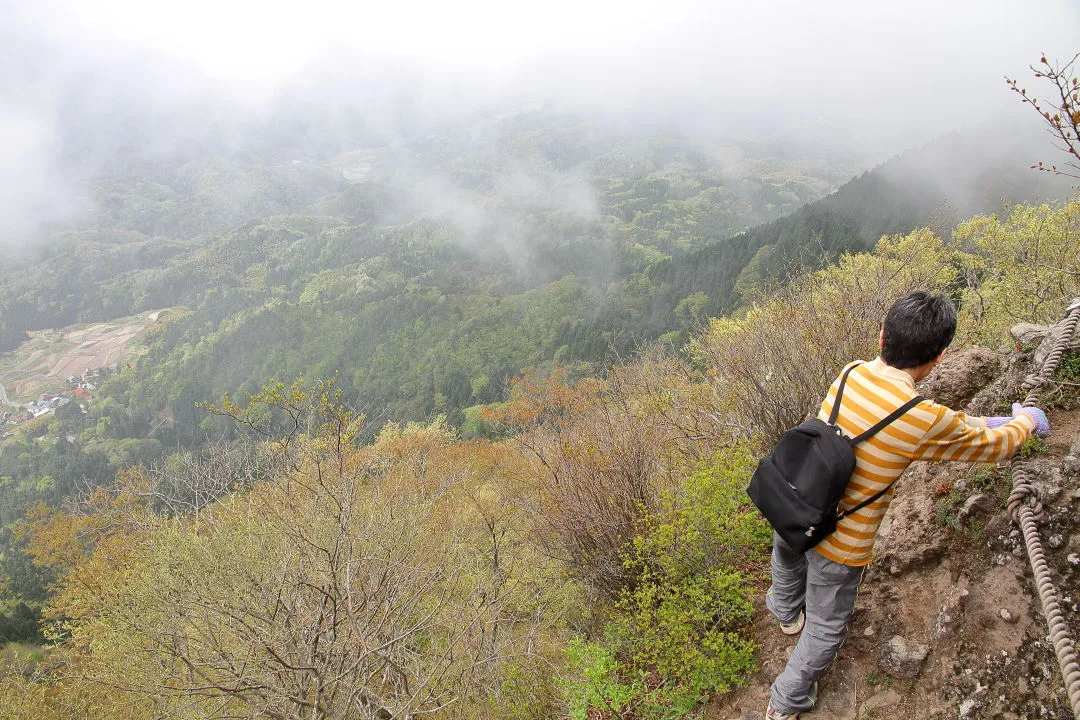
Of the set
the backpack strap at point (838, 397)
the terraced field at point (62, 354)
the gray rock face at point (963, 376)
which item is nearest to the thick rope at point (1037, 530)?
the gray rock face at point (963, 376)

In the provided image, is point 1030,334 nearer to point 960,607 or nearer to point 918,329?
point 960,607

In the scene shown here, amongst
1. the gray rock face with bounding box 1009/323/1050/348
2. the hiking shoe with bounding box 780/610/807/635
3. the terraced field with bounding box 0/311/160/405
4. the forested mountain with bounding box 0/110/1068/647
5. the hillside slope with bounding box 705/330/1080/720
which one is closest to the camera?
the hillside slope with bounding box 705/330/1080/720

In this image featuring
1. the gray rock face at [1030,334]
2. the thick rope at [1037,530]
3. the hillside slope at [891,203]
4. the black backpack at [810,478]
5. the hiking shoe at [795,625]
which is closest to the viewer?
the thick rope at [1037,530]

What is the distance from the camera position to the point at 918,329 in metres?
2.34

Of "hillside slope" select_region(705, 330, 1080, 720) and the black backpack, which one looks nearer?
the black backpack

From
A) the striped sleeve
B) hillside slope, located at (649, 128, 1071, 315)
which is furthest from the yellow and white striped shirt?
hillside slope, located at (649, 128, 1071, 315)

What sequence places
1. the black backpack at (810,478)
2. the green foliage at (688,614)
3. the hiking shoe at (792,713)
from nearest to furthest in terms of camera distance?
the black backpack at (810,478) → the hiking shoe at (792,713) → the green foliage at (688,614)

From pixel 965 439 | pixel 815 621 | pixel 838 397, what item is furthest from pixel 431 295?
pixel 965 439

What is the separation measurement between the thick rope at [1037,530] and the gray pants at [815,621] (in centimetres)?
76

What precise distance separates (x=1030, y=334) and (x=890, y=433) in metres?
2.76

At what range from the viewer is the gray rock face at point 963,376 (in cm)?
439

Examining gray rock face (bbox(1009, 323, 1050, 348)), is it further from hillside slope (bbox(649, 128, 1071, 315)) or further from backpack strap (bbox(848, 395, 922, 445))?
hillside slope (bbox(649, 128, 1071, 315))

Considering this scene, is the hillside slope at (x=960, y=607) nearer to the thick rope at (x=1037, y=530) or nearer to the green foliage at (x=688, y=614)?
the thick rope at (x=1037, y=530)

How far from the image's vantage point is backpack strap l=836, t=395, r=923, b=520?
91.4 inches
